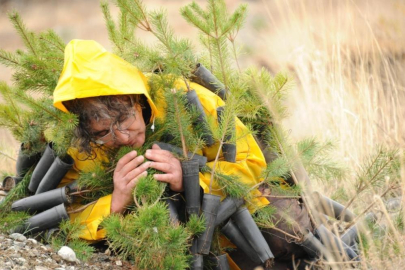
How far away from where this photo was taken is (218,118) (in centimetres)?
233

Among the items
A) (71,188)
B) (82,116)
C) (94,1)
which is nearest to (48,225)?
(71,188)

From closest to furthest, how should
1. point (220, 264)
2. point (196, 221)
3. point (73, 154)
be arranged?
point (196, 221), point (220, 264), point (73, 154)

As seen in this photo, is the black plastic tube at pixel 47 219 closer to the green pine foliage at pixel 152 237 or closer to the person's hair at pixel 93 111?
the person's hair at pixel 93 111

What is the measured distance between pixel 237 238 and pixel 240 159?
1.15ft

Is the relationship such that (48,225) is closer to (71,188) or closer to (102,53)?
(71,188)

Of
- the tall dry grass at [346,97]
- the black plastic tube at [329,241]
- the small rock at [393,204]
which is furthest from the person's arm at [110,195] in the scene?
the small rock at [393,204]

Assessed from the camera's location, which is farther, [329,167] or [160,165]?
[329,167]

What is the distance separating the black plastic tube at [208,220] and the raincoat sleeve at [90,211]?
42 cm

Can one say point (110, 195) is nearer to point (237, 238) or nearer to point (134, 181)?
point (134, 181)

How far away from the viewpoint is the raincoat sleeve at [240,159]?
233cm

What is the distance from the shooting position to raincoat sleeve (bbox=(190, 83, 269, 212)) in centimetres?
233

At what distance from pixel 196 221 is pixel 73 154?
2.37 feet

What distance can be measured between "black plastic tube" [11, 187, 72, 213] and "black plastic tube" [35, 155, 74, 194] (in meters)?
0.05

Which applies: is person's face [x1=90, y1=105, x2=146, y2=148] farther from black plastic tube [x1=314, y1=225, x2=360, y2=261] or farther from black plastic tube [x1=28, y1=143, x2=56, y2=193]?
black plastic tube [x1=314, y1=225, x2=360, y2=261]
